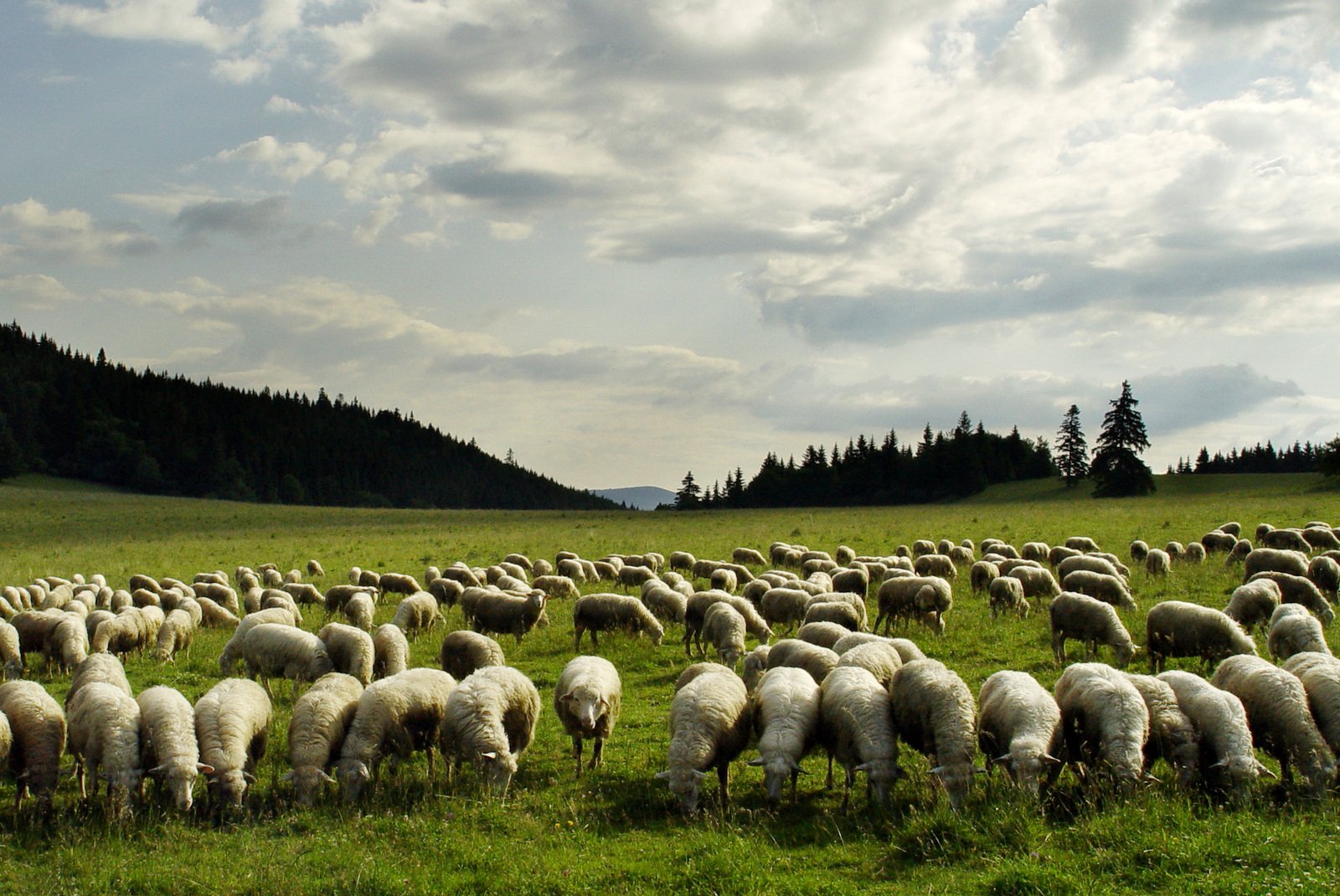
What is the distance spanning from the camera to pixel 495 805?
31.1ft

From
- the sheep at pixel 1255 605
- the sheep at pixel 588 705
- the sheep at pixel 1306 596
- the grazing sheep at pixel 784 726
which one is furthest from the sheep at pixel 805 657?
the sheep at pixel 1306 596

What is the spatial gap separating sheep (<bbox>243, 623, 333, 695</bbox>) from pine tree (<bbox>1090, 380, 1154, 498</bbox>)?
2973 inches

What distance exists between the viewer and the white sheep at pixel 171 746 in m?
9.55

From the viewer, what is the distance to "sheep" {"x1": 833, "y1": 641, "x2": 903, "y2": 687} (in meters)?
11.7

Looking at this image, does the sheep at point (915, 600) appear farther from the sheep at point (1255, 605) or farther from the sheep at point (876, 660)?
the sheep at point (876, 660)

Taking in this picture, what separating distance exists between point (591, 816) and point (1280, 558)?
19946mm

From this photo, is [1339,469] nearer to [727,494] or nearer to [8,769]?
[727,494]

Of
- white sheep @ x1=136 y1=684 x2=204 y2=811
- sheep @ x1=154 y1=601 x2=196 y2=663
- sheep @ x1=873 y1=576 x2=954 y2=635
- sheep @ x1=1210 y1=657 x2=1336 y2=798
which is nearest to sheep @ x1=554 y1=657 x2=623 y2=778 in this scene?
white sheep @ x1=136 y1=684 x2=204 y2=811

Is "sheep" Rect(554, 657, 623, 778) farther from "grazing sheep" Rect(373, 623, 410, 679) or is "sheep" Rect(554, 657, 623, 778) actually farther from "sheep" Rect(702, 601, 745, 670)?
"sheep" Rect(702, 601, 745, 670)

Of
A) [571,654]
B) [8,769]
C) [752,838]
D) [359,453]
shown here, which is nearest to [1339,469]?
[571,654]

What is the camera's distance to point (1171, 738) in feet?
29.9

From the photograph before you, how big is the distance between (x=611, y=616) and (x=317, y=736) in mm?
9258

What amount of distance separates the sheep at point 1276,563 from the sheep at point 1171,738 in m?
14.1

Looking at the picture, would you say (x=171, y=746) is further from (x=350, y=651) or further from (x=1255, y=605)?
(x=1255, y=605)
